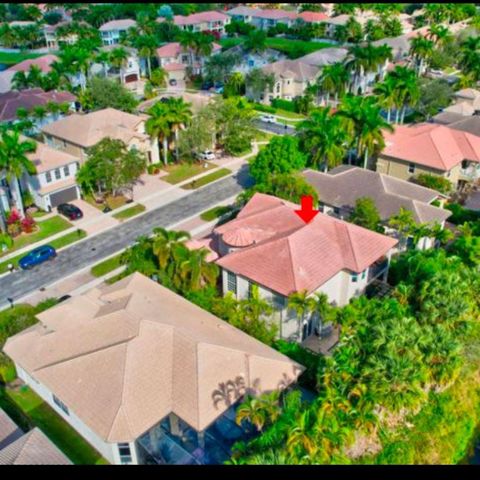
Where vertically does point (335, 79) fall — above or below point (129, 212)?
above

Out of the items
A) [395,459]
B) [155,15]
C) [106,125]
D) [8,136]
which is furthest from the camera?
[155,15]

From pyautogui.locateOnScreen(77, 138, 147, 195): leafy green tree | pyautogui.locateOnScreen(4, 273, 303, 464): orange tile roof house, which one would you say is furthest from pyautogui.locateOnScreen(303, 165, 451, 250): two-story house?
pyautogui.locateOnScreen(4, 273, 303, 464): orange tile roof house

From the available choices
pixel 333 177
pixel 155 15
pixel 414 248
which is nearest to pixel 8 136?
pixel 333 177

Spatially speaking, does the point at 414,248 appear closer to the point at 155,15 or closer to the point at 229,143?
the point at 229,143

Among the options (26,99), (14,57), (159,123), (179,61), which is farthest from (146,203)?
(14,57)

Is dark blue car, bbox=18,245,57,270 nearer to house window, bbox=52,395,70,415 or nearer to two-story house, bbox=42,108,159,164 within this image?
two-story house, bbox=42,108,159,164

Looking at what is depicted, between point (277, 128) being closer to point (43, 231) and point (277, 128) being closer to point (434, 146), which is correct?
point (434, 146)
